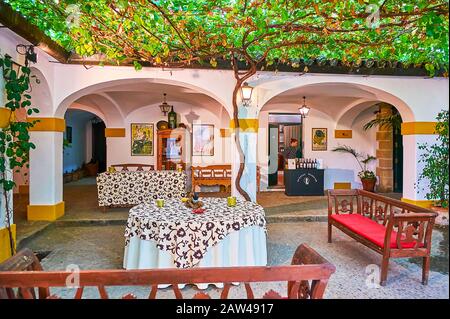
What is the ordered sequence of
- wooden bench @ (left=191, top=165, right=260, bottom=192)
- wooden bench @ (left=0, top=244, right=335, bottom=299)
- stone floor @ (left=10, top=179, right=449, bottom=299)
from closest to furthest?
wooden bench @ (left=0, top=244, right=335, bottom=299), stone floor @ (left=10, top=179, right=449, bottom=299), wooden bench @ (left=191, top=165, right=260, bottom=192)

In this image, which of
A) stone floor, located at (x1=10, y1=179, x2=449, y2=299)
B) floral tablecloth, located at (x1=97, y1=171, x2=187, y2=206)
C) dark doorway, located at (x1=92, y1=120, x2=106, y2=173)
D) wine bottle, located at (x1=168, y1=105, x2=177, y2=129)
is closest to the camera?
stone floor, located at (x1=10, y1=179, x2=449, y2=299)

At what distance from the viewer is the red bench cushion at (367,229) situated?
2.98m

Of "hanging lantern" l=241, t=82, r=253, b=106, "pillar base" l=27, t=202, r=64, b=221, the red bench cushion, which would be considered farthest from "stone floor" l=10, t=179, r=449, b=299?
"hanging lantern" l=241, t=82, r=253, b=106

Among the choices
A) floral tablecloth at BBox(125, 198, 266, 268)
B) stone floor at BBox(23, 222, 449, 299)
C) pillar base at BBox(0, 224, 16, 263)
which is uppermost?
floral tablecloth at BBox(125, 198, 266, 268)

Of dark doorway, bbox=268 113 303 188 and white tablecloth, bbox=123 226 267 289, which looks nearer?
white tablecloth, bbox=123 226 267 289

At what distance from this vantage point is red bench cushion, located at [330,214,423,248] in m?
2.98

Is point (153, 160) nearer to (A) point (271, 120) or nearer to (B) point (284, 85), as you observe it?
(A) point (271, 120)

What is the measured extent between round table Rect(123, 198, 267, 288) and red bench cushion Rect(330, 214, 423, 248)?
3.97 ft

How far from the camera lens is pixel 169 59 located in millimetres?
4449

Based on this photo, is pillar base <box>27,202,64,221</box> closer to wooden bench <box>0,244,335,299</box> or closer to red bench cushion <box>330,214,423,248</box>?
wooden bench <box>0,244,335,299</box>

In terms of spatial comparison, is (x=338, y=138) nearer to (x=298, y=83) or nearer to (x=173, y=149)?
(x=298, y=83)

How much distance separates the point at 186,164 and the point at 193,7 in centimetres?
595

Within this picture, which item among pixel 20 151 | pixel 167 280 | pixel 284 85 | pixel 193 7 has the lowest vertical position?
pixel 167 280

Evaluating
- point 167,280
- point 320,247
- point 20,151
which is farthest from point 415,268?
point 20,151
